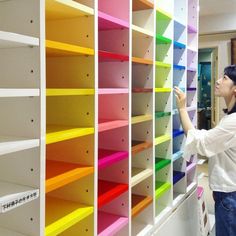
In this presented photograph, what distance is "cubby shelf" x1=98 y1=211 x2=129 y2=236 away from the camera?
5.47ft

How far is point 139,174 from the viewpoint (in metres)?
2.03

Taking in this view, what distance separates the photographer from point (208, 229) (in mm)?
3203

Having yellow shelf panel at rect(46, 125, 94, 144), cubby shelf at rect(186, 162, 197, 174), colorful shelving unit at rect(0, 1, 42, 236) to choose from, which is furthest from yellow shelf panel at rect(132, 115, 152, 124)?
cubby shelf at rect(186, 162, 197, 174)

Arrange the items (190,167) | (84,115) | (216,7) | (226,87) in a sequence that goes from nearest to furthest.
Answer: (84,115) < (226,87) < (190,167) < (216,7)

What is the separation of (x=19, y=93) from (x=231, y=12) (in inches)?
184

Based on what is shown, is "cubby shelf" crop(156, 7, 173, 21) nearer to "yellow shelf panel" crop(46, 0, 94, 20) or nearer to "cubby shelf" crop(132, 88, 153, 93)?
"cubby shelf" crop(132, 88, 153, 93)

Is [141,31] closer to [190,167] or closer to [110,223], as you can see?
[110,223]

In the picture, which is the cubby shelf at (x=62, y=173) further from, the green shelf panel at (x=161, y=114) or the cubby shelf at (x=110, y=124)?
the green shelf panel at (x=161, y=114)

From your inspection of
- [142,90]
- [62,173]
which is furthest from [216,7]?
[62,173]

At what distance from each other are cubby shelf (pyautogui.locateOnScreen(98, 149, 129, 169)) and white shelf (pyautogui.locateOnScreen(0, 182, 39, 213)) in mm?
487

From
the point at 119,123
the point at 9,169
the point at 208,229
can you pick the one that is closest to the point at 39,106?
the point at 9,169

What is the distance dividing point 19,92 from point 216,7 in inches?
168

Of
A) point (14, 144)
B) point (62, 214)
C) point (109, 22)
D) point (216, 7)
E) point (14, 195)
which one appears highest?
point (216, 7)

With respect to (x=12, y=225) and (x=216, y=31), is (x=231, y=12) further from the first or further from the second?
(x=12, y=225)
